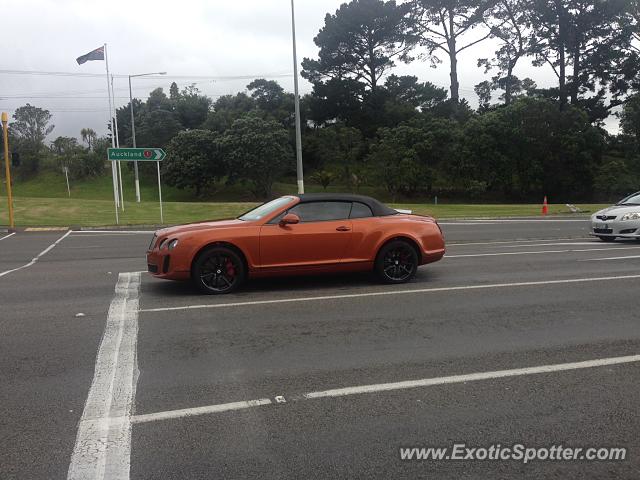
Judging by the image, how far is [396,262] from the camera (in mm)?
8852

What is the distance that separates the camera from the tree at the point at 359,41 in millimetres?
59656

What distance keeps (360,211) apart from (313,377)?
4426mm

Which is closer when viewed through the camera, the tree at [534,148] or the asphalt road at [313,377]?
the asphalt road at [313,377]

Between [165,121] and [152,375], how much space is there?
220 feet

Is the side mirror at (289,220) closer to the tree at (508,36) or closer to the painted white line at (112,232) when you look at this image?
the painted white line at (112,232)

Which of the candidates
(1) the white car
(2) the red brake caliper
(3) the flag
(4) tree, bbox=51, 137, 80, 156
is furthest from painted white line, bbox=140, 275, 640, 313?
(4) tree, bbox=51, 137, 80, 156

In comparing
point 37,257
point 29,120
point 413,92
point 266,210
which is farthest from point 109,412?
point 29,120

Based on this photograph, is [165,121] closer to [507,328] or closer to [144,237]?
[144,237]

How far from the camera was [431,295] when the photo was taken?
7.92 m

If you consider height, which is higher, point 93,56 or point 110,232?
point 93,56

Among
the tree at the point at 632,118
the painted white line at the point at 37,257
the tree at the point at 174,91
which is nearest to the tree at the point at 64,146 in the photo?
the tree at the point at 174,91

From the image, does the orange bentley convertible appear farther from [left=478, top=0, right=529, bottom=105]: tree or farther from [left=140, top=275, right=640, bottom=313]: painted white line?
[left=478, top=0, right=529, bottom=105]: tree

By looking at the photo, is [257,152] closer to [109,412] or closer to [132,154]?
[132,154]

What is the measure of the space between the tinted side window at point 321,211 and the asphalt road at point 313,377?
1.04 meters
